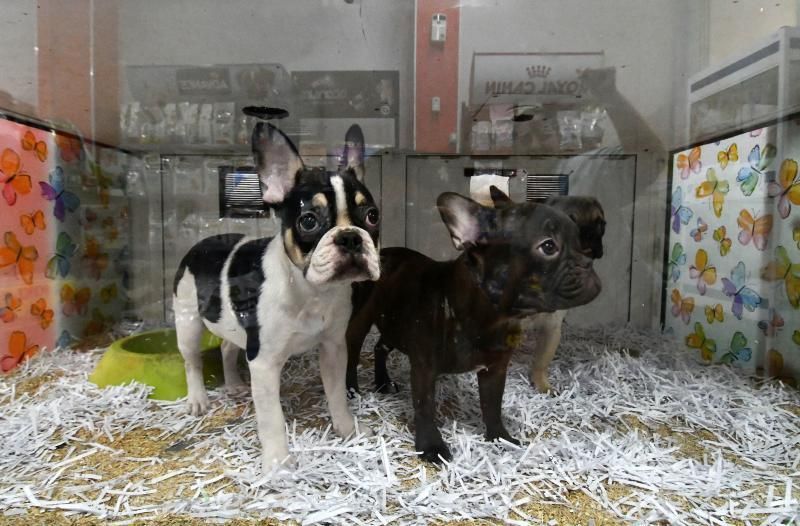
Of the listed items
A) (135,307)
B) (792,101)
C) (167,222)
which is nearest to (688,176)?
(792,101)

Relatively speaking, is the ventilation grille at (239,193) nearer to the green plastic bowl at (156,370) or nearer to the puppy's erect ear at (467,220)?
the green plastic bowl at (156,370)

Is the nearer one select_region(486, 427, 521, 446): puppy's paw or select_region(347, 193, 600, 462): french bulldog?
select_region(347, 193, 600, 462): french bulldog

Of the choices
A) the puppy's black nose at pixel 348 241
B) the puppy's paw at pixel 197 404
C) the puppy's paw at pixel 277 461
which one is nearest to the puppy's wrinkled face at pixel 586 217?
the puppy's black nose at pixel 348 241

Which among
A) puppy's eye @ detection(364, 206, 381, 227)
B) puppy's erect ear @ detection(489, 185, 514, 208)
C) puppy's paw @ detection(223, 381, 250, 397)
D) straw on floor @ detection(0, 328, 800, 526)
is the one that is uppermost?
puppy's erect ear @ detection(489, 185, 514, 208)

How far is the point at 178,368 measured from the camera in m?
1.46

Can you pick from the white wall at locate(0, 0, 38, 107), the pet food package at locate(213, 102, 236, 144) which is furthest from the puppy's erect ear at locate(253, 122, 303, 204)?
the white wall at locate(0, 0, 38, 107)

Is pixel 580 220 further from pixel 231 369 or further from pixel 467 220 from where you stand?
pixel 231 369

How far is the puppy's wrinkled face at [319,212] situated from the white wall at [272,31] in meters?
0.68

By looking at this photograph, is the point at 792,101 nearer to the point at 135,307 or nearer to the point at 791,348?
the point at 791,348

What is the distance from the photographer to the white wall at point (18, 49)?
158cm

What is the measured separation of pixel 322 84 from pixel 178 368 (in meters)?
1.00

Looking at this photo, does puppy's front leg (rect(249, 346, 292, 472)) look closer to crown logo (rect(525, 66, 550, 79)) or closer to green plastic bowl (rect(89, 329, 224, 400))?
green plastic bowl (rect(89, 329, 224, 400))

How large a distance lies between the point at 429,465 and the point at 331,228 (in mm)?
560

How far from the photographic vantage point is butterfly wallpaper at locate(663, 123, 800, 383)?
5.19ft
